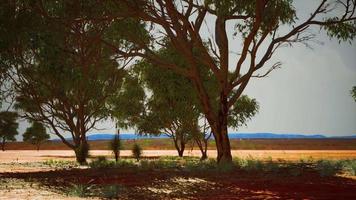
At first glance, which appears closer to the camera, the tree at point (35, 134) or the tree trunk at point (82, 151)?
the tree trunk at point (82, 151)

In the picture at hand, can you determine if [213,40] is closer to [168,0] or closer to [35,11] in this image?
[168,0]

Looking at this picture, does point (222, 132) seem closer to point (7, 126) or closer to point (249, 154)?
point (249, 154)

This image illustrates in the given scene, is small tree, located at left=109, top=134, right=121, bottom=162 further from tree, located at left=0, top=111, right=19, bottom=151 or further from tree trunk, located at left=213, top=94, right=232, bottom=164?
tree, located at left=0, top=111, right=19, bottom=151

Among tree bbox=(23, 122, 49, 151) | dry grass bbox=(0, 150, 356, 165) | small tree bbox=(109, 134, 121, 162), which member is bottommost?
dry grass bbox=(0, 150, 356, 165)

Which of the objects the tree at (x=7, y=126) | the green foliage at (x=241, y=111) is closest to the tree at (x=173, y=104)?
the green foliage at (x=241, y=111)

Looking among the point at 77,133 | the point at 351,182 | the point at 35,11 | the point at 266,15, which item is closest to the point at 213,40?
the point at 266,15

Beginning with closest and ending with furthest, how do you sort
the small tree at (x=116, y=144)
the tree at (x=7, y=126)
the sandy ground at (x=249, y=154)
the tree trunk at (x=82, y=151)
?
the small tree at (x=116, y=144) < the tree trunk at (x=82, y=151) < the sandy ground at (x=249, y=154) < the tree at (x=7, y=126)

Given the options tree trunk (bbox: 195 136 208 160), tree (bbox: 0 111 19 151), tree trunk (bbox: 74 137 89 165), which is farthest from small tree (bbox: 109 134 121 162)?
tree (bbox: 0 111 19 151)

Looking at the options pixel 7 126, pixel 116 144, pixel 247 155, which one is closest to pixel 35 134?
pixel 7 126

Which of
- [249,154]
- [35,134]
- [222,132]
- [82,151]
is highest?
[35,134]

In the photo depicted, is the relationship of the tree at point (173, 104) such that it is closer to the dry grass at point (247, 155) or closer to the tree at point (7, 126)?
the dry grass at point (247, 155)

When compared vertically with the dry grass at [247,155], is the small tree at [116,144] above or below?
above

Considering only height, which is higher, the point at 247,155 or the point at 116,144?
the point at 116,144

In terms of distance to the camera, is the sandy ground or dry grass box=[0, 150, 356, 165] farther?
the sandy ground
